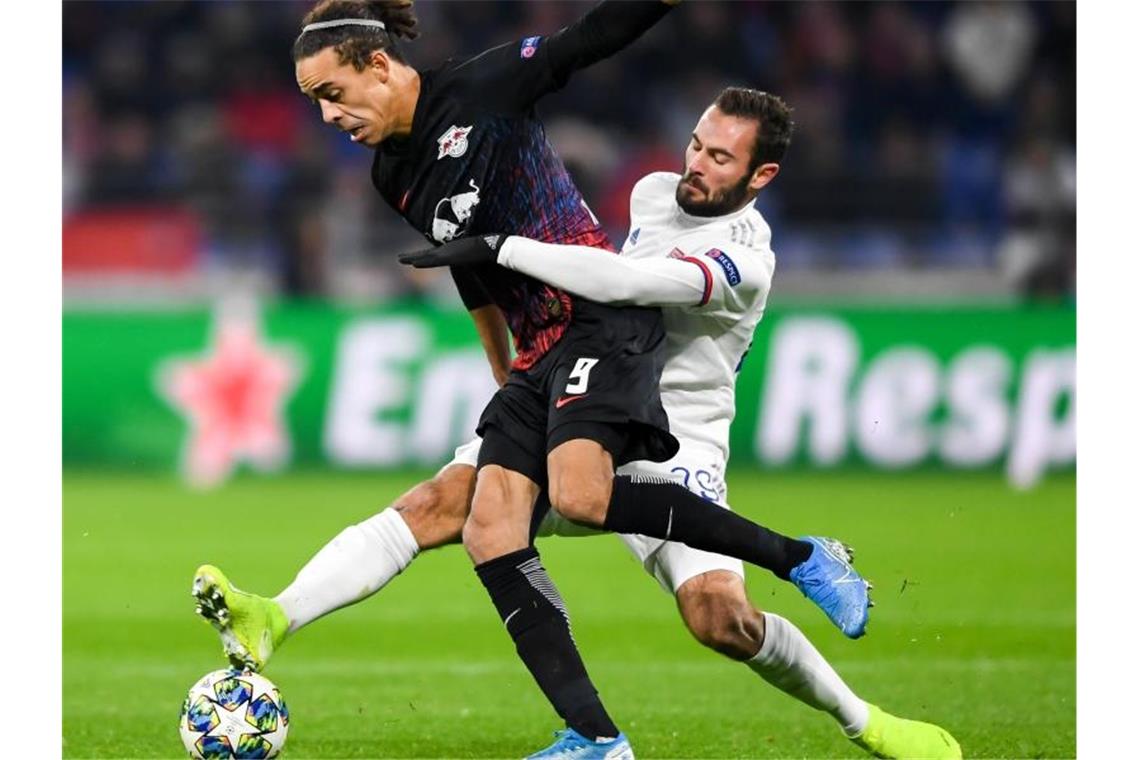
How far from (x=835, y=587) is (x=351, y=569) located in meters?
1.37

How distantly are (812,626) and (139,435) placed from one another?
6.30 m

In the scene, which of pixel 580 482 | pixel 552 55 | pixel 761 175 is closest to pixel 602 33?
pixel 552 55

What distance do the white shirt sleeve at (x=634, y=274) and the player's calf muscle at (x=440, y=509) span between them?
2.36 feet

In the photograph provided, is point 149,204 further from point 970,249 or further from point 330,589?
point 330,589

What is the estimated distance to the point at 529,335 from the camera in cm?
491

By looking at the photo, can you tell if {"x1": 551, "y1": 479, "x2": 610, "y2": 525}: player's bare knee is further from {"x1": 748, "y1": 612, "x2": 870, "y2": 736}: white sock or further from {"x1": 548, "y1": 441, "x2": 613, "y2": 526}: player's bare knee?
Answer: {"x1": 748, "y1": 612, "x2": 870, "y2": 736}: white sock

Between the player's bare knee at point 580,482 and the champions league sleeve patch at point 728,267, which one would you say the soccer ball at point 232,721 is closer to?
the player's bare knee at point 580,482

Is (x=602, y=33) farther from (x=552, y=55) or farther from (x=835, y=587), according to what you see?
(x=835, y=587)

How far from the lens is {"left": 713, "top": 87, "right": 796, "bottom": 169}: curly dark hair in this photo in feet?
16.5

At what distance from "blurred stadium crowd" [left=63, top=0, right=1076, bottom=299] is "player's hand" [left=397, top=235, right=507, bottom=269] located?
9.27 meters

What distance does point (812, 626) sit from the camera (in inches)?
319

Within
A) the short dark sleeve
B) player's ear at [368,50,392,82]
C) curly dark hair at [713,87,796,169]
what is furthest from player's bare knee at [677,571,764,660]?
player's ear at [368,50,392,82]

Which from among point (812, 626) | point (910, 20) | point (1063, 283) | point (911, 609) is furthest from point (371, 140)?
point (910, 20)
